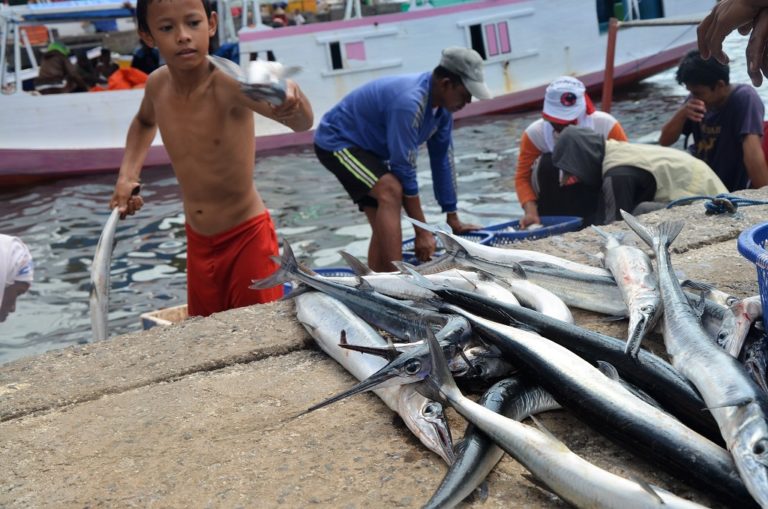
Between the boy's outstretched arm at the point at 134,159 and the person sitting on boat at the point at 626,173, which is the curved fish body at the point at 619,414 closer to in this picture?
the boy's outstretched arm at the point at 134,159

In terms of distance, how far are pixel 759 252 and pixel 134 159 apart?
4.01 meters

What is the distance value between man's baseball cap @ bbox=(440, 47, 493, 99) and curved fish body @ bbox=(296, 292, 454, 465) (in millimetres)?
3605

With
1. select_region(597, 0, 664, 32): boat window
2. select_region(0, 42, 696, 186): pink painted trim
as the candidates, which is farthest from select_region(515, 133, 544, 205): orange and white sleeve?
select_region(597, 0, 664, 32): boat window

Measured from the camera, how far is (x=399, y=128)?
6996 millimetres

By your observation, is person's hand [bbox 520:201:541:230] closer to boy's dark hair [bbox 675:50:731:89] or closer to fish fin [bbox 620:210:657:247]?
boy's dark hair [bbox 675:50:731:89]

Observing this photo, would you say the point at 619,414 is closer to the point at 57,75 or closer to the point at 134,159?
the point at 134,159

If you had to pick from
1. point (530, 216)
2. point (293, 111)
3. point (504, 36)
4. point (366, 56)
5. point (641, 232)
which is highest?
point (504, 36)

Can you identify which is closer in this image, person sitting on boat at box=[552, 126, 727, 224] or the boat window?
person sitting on boat at box=[552, 126, 727, 224]

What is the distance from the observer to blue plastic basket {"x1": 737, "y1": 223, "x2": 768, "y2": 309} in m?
2.55

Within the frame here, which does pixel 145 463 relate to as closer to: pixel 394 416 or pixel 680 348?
pixel 394 416

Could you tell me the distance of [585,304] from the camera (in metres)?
3.62

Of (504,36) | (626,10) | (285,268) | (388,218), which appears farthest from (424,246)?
(626,10)

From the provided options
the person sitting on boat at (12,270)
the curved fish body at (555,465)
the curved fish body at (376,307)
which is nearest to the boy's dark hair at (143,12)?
the person sitting on boat at (12,270)

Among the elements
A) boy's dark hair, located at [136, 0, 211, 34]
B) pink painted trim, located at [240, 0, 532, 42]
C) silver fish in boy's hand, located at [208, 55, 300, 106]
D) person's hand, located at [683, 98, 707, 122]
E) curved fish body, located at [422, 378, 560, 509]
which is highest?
pink painted trim, located at [240, 0, 532, 42]
